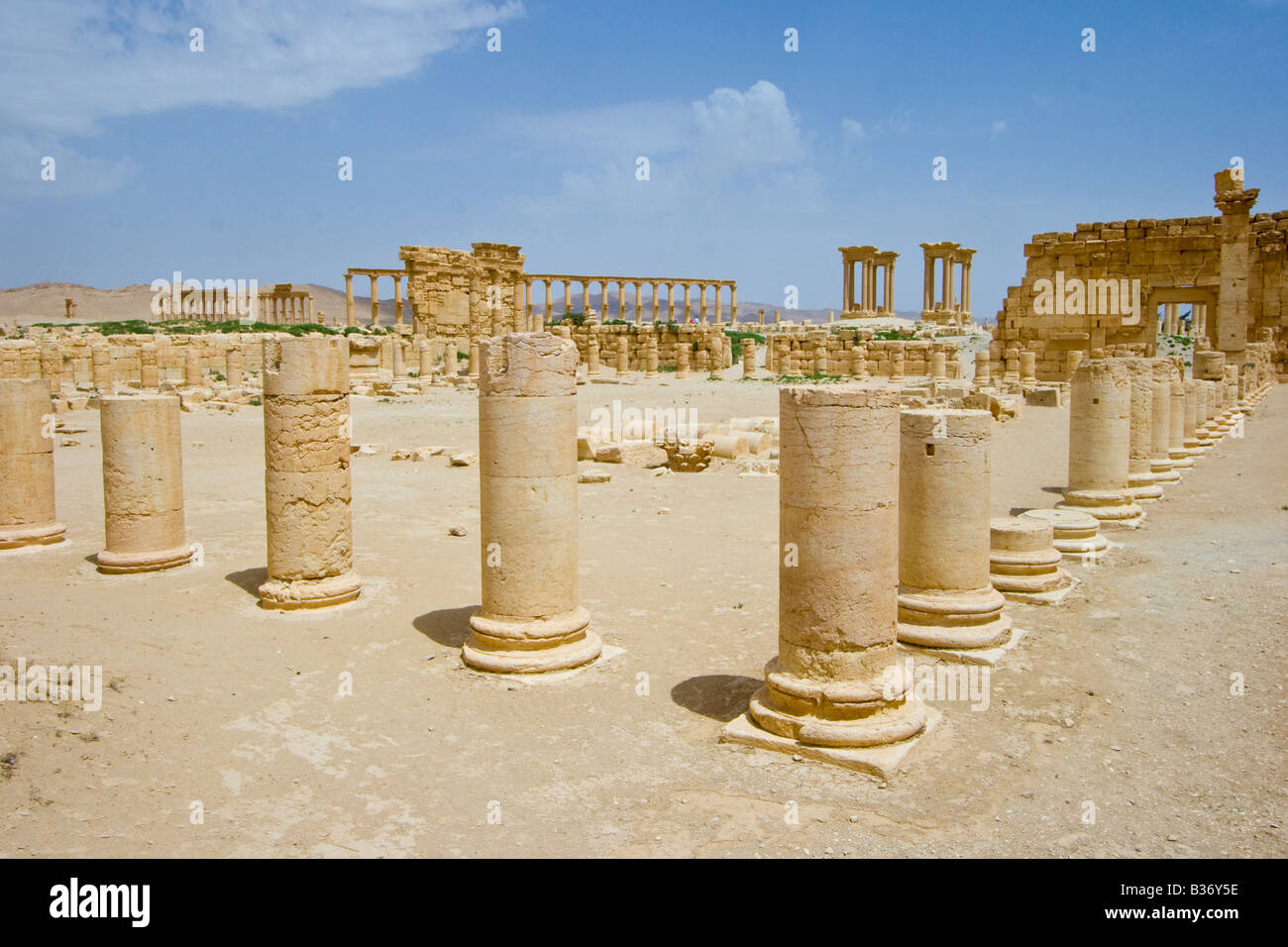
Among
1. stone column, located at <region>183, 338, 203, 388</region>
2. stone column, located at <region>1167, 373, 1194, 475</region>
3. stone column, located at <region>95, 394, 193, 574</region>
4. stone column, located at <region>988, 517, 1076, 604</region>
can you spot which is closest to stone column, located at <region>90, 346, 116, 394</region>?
stone column, located at <region>183, 338, 203, 388</region>

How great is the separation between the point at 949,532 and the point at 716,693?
235 centimetres

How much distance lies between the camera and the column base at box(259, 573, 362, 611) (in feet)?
27.8

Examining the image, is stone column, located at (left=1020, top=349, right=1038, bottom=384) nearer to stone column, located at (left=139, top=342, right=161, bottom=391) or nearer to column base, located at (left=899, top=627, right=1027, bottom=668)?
column base, located at (left=899, top=627, right=1027, bottom=668)

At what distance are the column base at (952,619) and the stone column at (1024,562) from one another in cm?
129

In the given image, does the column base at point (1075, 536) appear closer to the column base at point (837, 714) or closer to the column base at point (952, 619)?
the column base at point (952, 619)

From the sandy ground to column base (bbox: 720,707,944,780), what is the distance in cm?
9

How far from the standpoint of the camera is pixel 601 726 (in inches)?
245

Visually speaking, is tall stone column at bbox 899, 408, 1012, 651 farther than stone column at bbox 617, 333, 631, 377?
No

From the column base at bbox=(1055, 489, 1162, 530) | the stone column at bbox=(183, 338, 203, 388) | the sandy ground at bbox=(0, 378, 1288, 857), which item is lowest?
the sandy ground at bbox=(0, 378, 1288, 857)

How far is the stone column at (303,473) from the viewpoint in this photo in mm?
8484

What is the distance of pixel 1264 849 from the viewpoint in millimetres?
4668

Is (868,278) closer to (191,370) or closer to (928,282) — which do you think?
(928,282)

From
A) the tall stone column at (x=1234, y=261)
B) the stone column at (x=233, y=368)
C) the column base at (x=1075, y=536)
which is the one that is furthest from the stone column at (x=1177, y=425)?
the stone column at (x=233, y=368)
